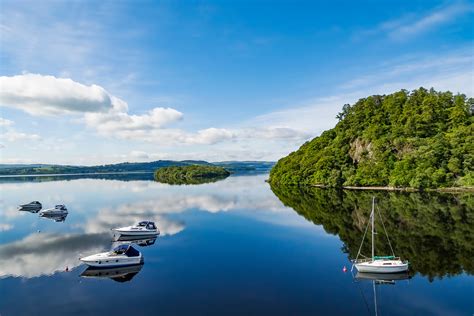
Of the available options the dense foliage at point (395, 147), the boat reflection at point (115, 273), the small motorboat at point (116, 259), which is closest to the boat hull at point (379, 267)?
the boat reflection at point (115, 273)

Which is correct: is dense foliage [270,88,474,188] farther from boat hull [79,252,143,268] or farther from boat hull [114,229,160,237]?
boat hull [79,252,143,268]

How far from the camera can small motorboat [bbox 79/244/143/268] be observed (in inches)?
1483

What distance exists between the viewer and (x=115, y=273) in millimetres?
36875

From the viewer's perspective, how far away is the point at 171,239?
2093 inches

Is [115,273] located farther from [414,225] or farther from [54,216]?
[414,225]

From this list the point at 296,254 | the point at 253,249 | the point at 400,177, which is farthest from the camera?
the point at 400,177

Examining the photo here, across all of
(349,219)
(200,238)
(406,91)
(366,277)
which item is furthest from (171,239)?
(406,91)

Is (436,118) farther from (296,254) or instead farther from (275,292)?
(275,292)

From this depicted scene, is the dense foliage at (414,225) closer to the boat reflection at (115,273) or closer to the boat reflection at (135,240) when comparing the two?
the boat reflection at (115,273)

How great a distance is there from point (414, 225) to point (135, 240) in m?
48.4

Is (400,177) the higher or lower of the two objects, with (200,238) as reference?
higher

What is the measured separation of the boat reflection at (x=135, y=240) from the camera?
51.3m

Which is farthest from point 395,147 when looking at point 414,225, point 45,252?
point 45,252

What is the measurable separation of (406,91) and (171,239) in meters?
157
